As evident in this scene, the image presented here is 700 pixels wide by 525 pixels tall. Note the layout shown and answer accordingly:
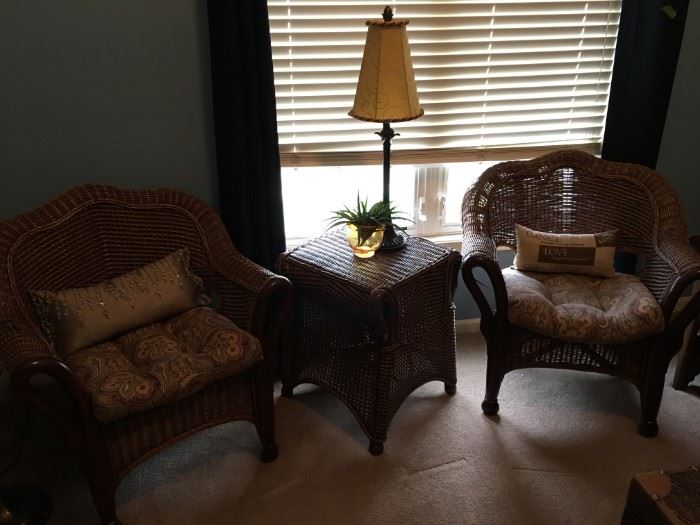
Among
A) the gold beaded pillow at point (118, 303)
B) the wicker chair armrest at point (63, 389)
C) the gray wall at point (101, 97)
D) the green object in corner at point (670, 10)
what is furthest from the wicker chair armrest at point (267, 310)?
the green object in corner at point (670, 10)

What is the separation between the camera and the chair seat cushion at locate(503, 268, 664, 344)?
2.20 meters

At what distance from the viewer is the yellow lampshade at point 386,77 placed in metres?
2.10

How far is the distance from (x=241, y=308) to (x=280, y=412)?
1.78 ft

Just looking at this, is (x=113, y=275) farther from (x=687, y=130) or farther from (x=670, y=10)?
(x=687, y=130)

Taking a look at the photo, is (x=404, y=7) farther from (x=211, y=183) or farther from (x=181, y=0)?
(x=211, y=183)

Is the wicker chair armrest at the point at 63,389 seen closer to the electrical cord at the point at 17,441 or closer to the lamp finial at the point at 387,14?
the electrical cord at the point at 17,441

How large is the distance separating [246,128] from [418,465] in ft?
4.48

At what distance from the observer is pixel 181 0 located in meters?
2.31

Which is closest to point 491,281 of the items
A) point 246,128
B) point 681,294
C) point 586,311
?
point 586,311

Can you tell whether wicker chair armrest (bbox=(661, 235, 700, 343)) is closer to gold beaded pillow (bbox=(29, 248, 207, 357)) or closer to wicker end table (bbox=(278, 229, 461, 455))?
wicker end table (bbox=(278, 229, 461, 455))

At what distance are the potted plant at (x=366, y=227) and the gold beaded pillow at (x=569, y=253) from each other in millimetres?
613

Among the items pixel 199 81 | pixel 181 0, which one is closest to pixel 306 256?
pixel 199 81

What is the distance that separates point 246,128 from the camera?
95.0 inches

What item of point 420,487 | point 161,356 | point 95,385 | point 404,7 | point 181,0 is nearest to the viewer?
point 95,385
